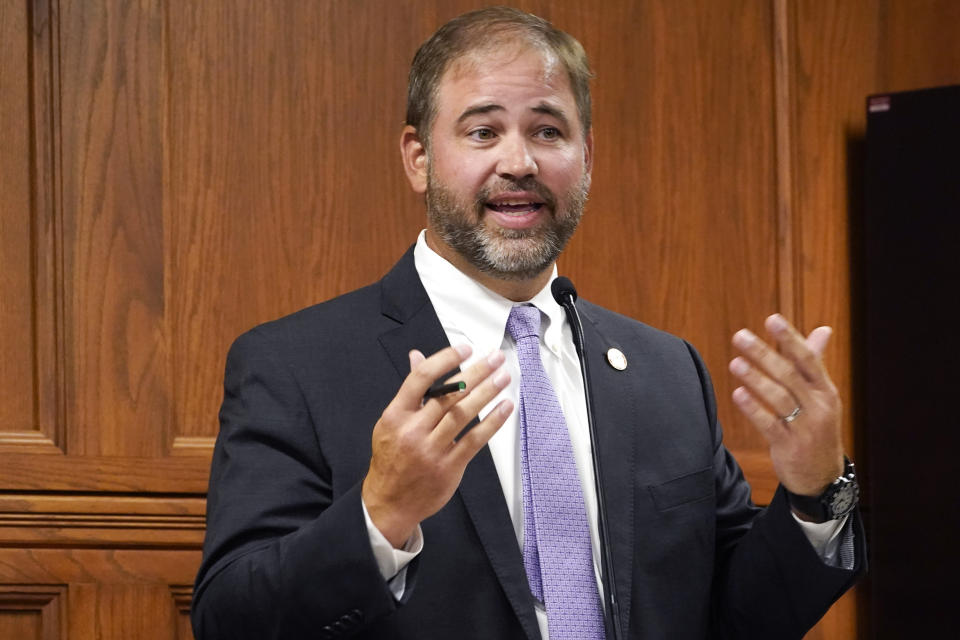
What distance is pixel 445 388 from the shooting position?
51.8 inches

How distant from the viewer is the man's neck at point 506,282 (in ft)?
6.07

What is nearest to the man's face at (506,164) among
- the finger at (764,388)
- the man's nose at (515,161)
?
the man's nose at (515,161)

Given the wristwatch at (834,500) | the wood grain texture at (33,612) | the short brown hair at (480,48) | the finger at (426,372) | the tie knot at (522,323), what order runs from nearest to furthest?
the finger at (426,372) < the wristwatch at (834,500) < the tie knot at (522,323) < the short brown hair at (480,48) < the wood grain texture at (33,612)

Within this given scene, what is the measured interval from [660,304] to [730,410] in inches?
11.6

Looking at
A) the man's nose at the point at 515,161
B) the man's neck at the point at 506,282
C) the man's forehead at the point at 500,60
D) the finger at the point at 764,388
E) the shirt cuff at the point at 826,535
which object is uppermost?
the man's forehead at the point at 500,60

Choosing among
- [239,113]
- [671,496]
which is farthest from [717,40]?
[671,496]

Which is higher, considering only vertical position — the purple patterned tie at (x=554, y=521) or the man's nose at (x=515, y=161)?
the man's nose at (x=515, y=161)

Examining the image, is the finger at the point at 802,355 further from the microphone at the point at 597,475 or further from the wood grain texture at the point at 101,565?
the wood grain texture at the point at 101,565

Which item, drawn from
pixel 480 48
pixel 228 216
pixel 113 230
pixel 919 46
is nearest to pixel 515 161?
pixel 480 48

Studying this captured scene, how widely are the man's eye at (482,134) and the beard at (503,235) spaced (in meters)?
0.09

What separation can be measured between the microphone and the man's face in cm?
20

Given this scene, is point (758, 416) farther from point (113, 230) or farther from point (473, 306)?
point (113, 230)

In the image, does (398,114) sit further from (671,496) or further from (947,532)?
(947,532)

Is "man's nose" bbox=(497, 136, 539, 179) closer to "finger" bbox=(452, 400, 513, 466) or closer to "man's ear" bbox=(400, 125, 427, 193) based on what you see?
"man's ear" bbox=(400, 125, 427, 193)
